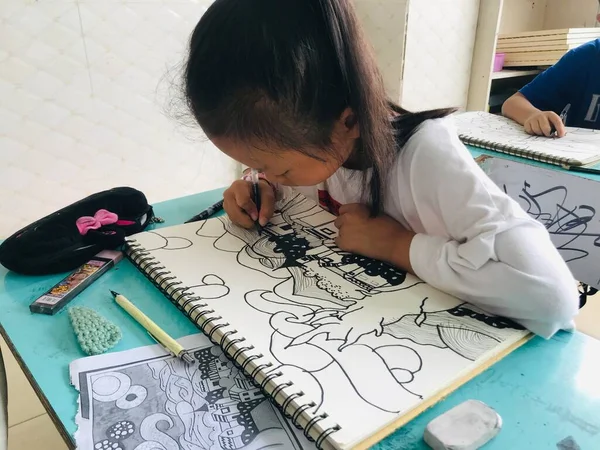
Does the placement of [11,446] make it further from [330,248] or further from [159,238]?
[330,248]

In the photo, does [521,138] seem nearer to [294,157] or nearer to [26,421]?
[294,157]

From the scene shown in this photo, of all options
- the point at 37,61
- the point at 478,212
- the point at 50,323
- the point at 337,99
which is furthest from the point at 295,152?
the point at 37,61

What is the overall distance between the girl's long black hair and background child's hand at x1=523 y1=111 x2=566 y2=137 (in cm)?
69

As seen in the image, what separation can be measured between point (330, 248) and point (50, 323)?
1.07 feet

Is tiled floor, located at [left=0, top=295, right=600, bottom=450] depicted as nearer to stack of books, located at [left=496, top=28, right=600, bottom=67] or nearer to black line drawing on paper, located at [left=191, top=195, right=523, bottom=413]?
black line drawing on paper, located at [left=191, top=195, right=523, bottom=413]

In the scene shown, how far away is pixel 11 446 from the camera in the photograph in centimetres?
99

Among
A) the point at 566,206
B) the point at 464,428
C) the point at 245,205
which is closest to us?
the point at 464,428

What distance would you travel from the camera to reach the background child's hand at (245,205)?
26.8 inches

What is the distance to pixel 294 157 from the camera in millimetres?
556

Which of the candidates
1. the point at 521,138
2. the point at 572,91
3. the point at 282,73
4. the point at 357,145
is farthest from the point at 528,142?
the point at 282,73

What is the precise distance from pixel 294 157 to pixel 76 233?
30 centimetres

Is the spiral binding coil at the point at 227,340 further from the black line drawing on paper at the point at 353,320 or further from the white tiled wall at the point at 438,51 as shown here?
the white tiled wall at the point at 438,51

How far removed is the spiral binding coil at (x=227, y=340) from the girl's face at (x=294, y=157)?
0.16m

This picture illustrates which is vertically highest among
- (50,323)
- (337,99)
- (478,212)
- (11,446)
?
(337,99)
